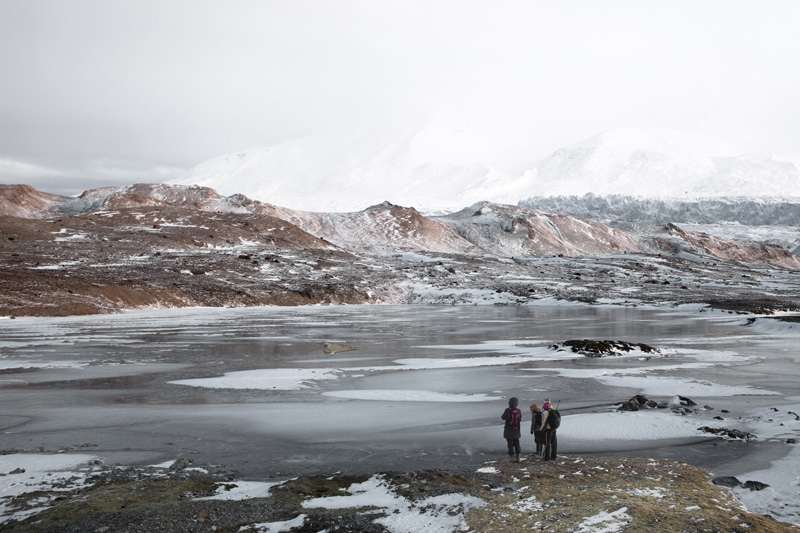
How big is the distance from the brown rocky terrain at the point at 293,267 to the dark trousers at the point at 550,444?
43.3m

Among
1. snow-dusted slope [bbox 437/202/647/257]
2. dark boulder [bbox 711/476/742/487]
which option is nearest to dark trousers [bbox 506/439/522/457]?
dark boulder [bbox 711/476/742/487]

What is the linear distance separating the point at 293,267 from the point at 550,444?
6922 cm

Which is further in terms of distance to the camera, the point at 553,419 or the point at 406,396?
the point at 406,396

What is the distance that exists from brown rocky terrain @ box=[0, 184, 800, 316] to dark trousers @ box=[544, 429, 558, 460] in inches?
1705

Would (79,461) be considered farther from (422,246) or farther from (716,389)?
(422,246)

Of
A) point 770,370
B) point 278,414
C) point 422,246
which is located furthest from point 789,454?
point 422,246

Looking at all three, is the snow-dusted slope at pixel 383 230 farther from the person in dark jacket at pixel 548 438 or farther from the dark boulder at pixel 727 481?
the dark boulder at pixel 727 481

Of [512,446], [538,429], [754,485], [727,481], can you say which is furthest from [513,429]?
[754,485]

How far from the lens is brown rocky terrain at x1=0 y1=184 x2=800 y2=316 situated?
54.5m

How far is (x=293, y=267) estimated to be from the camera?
253 ft

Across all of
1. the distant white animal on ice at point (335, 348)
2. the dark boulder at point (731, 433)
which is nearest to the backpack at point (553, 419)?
the dark boulder at point (731, 433)

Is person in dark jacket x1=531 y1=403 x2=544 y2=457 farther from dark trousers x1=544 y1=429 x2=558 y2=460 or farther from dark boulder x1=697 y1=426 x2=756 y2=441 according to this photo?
dark boulder x1=697 y1=426 x2=756 y2=441

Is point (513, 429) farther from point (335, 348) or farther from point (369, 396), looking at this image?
point (335, 348)

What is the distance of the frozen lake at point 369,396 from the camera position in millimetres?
10289
